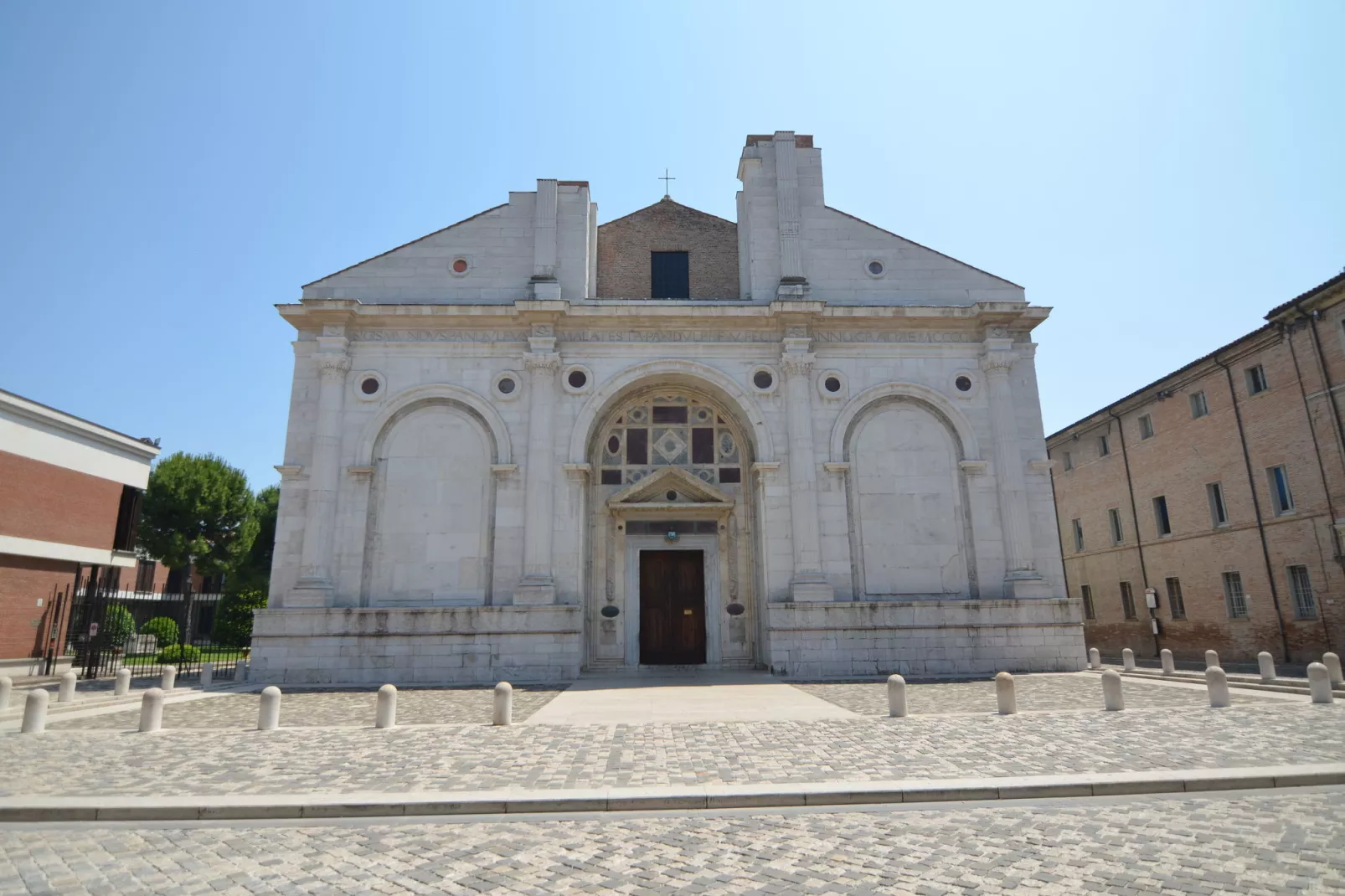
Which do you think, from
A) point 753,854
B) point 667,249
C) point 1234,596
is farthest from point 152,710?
point 1234,596

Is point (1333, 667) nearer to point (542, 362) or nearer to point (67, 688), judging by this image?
point (542, 362)

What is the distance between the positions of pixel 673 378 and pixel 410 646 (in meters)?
10.3

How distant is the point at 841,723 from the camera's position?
1096cm

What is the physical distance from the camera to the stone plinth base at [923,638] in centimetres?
1848

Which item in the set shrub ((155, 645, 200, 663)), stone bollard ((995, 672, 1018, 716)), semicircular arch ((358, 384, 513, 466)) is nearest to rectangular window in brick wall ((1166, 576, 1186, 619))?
stone bollard ((995, 672, 1018, 716))

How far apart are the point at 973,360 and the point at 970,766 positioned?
15.7 m

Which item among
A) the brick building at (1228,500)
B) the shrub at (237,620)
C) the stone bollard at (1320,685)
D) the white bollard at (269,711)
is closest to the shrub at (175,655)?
the shrub at (237,620)

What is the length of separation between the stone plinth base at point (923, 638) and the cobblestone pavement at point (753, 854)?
11.8 m

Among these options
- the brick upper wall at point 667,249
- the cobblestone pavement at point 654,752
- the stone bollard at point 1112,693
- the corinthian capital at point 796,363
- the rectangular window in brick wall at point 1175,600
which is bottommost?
the cobblestone pavement at point 654,752

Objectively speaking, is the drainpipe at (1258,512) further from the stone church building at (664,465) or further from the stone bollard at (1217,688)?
the stone bollard at (1217,688)

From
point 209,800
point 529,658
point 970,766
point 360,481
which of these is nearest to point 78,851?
point 209,800

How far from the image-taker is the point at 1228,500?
26.2 metres

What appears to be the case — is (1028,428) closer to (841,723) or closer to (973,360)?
(973,360)

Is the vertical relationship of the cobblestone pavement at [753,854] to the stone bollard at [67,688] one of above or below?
below
